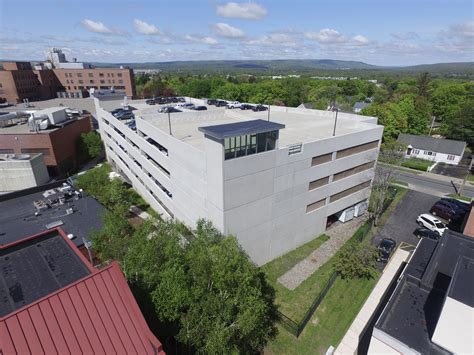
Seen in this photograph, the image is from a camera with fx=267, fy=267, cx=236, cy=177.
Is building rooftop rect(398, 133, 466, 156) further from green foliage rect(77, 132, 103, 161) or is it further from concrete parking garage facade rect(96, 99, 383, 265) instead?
green foliage rect(77, 132, 103, 161)

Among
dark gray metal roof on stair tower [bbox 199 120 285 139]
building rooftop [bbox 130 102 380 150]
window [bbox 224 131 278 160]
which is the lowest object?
building rooftop [bbox 130 102 380 150]

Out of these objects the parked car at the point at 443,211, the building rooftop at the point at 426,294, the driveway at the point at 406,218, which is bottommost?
the driveway at the point at 406,218

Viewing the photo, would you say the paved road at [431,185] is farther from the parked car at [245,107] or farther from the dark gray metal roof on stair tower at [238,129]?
the dark gray metal roof on stair tower at [238,129]

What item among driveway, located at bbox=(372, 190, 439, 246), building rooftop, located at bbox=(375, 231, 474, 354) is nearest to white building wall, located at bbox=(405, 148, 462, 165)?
driveway, located at bbox=(372, 190, 439, 246)

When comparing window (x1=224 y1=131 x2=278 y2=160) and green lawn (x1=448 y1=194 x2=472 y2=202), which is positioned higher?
window (x1=224 y1=131 x2=278 y2=160)

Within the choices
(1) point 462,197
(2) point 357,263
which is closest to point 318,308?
(2) point 357,263

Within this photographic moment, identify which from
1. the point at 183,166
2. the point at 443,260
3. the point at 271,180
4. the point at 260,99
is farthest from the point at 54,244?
the point at 260,99

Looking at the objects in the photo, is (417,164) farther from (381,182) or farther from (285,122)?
(285,122)

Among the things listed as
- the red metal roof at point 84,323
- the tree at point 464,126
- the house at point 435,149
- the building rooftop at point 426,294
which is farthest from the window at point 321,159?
the tree at point 464,126
